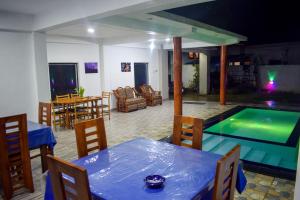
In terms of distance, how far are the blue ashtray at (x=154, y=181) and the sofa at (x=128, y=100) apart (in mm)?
6954

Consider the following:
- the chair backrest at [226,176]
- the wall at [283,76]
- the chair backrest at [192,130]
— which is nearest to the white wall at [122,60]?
the chair backrest at [192,130]

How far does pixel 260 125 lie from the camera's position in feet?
23.7

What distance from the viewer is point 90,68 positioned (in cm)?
825

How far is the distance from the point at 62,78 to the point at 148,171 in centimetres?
654

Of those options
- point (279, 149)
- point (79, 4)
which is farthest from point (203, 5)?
point (279, 149)

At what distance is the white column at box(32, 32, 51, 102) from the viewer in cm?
494

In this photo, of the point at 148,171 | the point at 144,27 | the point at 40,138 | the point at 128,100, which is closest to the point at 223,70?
the point at 128,100

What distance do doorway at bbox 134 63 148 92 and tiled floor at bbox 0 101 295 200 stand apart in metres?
2.03

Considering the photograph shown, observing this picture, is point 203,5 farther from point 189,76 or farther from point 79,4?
point 189,76

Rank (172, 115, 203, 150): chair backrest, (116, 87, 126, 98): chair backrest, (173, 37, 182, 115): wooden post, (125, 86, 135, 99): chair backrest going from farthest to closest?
(125, 86, 135, 99): chair backrest
(116, 87, 126, 98): chair backrest
(173, 37, 182, 115): wooden post
(172, 115, 203, 150): chair backrest

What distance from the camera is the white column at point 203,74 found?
13.8m

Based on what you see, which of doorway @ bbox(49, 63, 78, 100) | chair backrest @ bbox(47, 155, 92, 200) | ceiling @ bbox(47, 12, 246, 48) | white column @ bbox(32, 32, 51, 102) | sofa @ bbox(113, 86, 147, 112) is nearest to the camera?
chair backrest @ bbox(47, 155, 92, 200)

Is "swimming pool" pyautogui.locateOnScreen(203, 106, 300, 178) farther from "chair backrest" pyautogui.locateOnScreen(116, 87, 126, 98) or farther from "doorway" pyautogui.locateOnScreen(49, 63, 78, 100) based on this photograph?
"doorway" pyautogui.locateOnScreen(49, 63, 78, 100)

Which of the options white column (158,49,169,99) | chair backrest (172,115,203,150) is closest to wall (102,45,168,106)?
white column (158,49,169,99)
